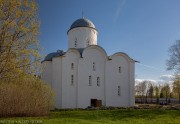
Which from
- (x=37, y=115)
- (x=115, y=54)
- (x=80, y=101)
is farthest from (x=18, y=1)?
(x=115, y=54)

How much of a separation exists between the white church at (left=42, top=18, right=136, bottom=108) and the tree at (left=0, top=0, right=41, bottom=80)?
1085 cm

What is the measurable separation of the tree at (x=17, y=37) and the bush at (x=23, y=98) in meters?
1.30

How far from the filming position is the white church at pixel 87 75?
24078 millimetres

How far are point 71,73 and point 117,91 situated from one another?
607 cm

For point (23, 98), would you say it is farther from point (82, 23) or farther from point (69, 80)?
point (82, 23)

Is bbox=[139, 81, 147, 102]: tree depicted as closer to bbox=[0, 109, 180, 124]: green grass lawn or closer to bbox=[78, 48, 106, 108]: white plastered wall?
bbox=[78, 48, 106, 108]: white plastered wall

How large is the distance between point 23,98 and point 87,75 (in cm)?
1105

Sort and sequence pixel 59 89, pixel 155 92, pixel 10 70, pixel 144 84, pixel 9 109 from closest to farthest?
pixel 10 70, pixel 9 109, pixel 59 89, pixel 155 92, pixel 144 84

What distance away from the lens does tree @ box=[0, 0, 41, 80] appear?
1184 cm

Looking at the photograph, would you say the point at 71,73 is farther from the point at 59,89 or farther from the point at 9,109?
the point at 9,109

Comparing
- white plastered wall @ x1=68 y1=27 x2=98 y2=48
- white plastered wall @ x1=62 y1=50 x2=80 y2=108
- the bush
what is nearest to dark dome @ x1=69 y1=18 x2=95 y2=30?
white plastered wall @ x1=68 y1=27 x2=98 y2=48

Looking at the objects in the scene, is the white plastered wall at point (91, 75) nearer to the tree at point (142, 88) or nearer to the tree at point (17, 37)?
the tree at point (17, 37)

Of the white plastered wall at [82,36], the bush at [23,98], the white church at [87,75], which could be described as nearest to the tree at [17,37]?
the bush at [23,98]

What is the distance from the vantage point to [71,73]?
24.4 meters
